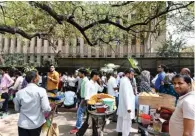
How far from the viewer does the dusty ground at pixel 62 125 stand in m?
7.03

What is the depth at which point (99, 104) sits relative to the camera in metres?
5.73

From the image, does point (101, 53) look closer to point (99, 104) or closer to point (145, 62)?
point (145, 62)

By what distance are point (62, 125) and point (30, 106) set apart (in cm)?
410

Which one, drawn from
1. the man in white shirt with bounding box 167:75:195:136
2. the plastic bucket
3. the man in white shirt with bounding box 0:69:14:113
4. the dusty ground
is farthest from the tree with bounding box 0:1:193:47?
the man in white shirt with bounding box 167:75:195:136

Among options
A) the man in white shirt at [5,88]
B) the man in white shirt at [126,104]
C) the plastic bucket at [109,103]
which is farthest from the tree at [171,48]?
the plastic bucket at [109,103]

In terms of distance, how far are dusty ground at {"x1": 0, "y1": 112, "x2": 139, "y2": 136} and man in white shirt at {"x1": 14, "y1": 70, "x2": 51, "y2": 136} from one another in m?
2.74

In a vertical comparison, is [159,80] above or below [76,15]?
below

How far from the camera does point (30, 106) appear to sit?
400 centimetres

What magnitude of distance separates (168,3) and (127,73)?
4.91m

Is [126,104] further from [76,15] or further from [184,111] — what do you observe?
[76,15]

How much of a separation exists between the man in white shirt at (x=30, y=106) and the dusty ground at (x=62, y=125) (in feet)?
8.98

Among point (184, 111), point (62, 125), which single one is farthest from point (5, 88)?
point (184, 111)

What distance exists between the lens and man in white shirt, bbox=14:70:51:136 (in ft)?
13.1

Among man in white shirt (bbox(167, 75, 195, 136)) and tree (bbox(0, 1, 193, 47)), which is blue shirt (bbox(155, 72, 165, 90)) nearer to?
tree (bbox(0, 1, 193, 47))
